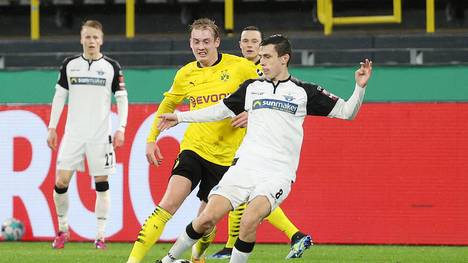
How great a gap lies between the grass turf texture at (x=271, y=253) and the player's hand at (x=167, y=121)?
2.15m

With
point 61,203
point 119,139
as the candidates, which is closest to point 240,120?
point 119,139

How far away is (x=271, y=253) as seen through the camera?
11758 mm

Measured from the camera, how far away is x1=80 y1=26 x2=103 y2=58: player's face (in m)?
12.1

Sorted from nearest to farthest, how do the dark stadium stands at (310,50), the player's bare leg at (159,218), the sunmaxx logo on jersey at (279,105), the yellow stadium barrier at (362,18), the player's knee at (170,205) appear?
1. the sunmaxx logo on jersey at (279,105)
2. the player's bare leg at (159,218)
3. the player's knee at (170,205)
4. the dark stadium stands at (310,50)
5. the yellow stadium barrier at (362,18)

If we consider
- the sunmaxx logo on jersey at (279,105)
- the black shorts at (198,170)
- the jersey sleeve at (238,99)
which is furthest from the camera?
the black shorts at (198,170)

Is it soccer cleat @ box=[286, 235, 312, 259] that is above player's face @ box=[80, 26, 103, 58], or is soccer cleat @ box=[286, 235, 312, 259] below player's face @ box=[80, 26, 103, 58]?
below

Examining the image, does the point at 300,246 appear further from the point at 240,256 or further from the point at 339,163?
the point at 339,163

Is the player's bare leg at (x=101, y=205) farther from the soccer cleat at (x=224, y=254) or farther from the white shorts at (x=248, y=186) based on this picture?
the white shorts at (x=248, y=186)

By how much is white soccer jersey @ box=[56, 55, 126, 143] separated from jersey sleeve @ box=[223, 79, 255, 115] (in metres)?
3.61

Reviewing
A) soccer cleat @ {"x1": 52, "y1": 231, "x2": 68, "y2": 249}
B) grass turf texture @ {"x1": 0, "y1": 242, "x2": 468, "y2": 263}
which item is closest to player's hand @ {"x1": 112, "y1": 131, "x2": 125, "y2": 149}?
grass turf texture @ {"x1": 0, "y1": 242, "x2": 468, "y2": 263}

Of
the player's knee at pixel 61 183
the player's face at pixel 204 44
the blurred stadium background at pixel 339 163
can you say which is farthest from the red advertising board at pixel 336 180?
the player's face at pixel 204 44

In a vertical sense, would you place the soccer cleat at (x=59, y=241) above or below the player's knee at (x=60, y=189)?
below

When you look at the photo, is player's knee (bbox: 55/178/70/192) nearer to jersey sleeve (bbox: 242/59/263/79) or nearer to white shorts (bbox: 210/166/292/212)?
jersey sleeve (bbox: 242/59/263/79)

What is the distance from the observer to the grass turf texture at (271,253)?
Answer: 10859mm
